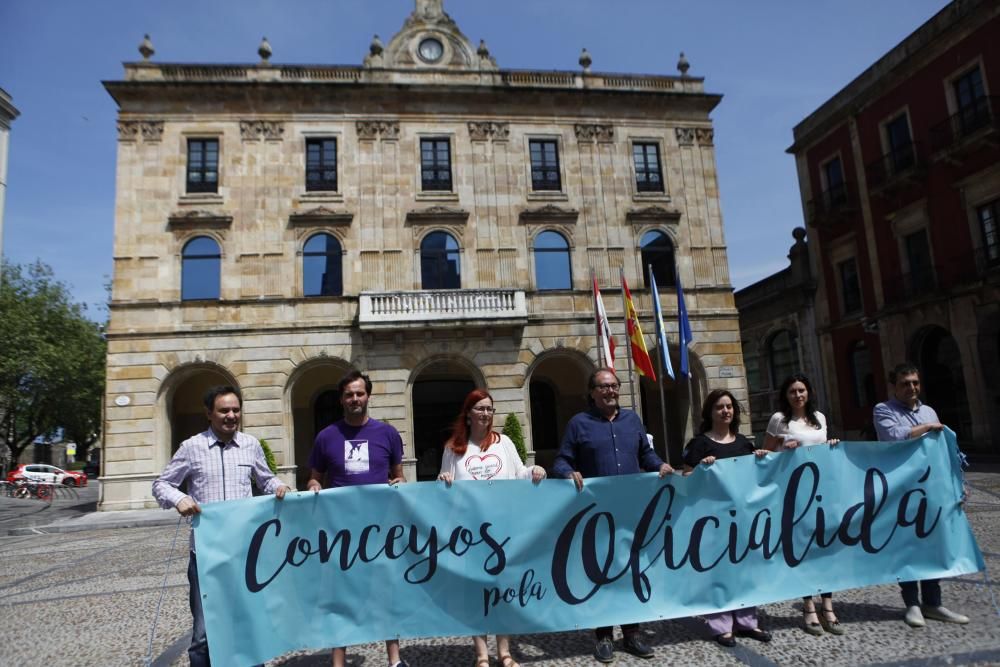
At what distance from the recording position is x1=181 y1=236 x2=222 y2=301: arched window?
68.4 ft

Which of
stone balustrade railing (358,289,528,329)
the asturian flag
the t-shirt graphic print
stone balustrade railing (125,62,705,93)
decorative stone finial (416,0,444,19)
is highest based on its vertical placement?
decorative stone finial (416,0,444,19)

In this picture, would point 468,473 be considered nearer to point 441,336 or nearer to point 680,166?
point 441,336

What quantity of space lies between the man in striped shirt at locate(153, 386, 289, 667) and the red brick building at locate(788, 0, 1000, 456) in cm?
2432

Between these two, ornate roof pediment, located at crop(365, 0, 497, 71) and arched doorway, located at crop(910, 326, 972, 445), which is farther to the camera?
ornate roof pediment, located at crop(365, 0, 497, 71)

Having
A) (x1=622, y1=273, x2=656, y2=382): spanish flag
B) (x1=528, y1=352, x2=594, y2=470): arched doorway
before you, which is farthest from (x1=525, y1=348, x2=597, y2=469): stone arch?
(x1=622, y1=273, x2=656, y2=382): spanish flag

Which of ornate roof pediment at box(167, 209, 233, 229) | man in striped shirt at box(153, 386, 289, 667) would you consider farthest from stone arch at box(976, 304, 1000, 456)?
ornate roof pediment at box(167, 209, 233, 229)

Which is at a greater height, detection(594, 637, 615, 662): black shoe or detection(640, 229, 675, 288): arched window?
detection(640, 229, 675, 288): arched window

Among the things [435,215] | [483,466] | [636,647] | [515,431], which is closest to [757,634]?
[636,647]

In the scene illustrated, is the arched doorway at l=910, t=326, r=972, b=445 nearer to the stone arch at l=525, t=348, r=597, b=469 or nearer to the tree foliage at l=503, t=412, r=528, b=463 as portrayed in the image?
the stone arch at l=525, t=348, r=597, b=469

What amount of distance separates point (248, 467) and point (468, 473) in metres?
1.54

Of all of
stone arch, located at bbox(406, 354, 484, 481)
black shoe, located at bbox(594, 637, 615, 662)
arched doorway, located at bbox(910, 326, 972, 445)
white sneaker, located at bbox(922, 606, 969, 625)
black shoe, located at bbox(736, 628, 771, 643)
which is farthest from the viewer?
stone arch, located at bbox(406, 354, 484, 481)

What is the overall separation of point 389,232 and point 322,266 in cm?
253

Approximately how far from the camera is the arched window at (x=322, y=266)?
21.3 m

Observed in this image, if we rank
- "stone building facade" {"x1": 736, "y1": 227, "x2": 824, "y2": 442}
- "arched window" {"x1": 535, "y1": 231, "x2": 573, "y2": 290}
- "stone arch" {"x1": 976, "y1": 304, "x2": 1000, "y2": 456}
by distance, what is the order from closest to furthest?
"stone arch" {"x1": 976, "y1": 304, "x2": 1000, "y2": 456} < "arched window" {"x1": 535, "y1": 231, "x2": 573, "y2": 290} < "stone building facade" {"x1": 736, "y1": 227, "x2": 824, "y2": 442}
